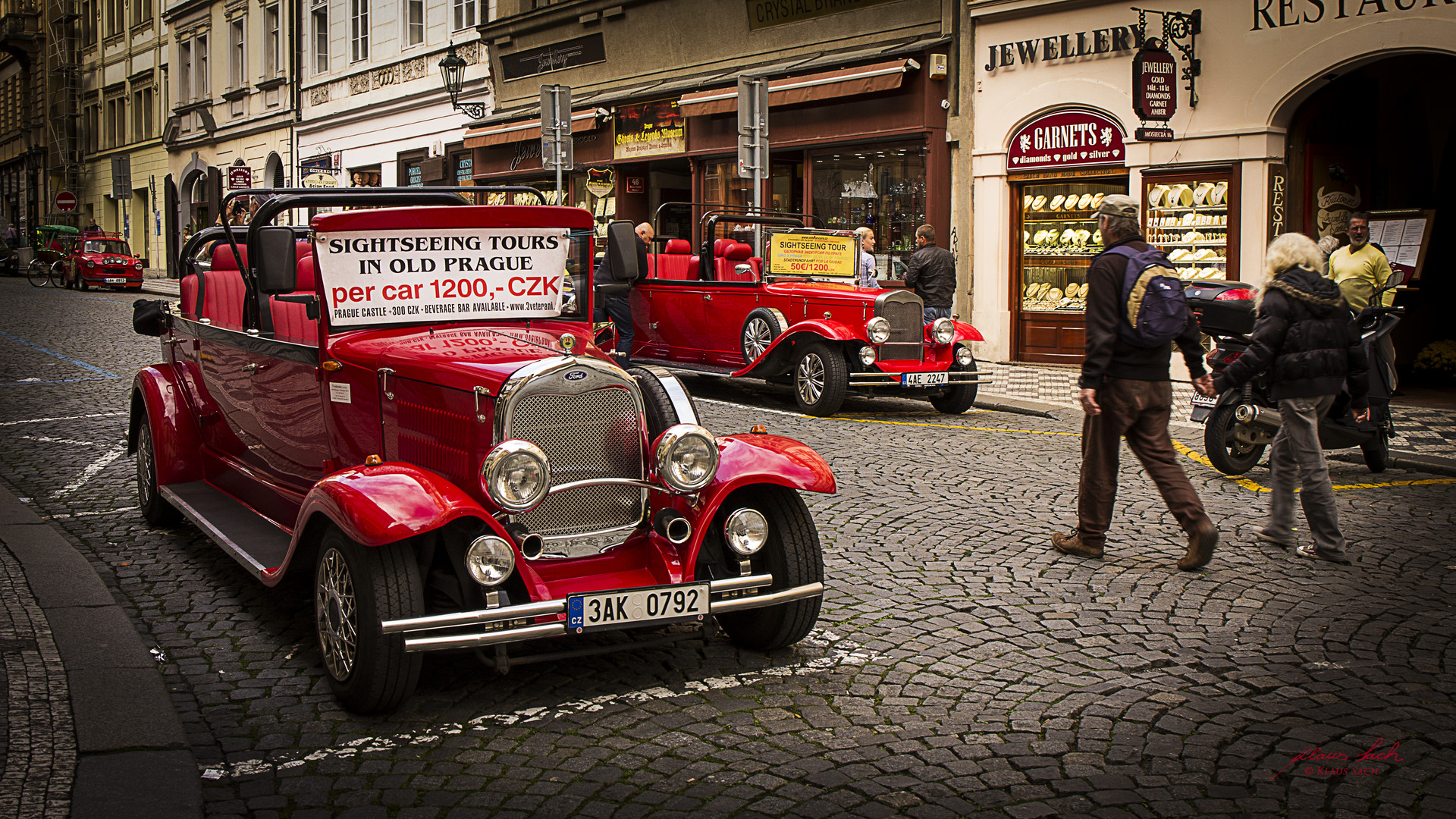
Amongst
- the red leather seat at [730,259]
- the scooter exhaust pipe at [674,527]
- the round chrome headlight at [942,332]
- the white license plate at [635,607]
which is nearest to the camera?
the white license plate at [635,607]

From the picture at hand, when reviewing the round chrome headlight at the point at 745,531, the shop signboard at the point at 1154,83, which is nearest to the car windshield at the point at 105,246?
the shop signboard at the point at 1154,83

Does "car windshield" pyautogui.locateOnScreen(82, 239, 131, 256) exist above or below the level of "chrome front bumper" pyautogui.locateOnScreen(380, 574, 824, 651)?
above

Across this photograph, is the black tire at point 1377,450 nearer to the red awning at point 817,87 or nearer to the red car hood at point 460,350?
the red car hood at point 460,350

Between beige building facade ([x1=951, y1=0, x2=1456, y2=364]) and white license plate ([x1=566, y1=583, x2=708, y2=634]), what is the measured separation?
33.2 ft

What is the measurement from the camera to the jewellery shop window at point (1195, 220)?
1405 centimetres

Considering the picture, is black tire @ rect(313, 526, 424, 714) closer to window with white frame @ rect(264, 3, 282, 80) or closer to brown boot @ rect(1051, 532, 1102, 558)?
brown boot @ rect(1051, 532, 1102, 558)

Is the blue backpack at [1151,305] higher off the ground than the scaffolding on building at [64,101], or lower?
lower

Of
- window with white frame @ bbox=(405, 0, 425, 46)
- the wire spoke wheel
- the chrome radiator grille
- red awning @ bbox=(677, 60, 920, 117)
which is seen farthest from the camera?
window with white frame @ bbox=(405, 0, 425, 46)

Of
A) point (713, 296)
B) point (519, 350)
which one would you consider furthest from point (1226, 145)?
point (519, 350)

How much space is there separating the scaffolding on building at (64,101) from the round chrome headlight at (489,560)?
187ft

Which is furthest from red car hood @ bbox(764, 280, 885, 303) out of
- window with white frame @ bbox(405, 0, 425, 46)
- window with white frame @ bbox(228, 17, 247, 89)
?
window with white frame @ bbox(228, 17, 247, 89)

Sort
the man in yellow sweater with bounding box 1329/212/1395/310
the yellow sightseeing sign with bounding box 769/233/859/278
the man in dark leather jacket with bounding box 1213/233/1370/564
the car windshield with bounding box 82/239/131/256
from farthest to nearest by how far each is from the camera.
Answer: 1. the car windshield with bounding box 82/239/131/256
2. the yellow sightseeing sign with bounding box 769/233/859/278
3. the man in yellow sweater with bounding box 1329/212/1395/310
4. the man in dark leather jacket with bounding box 1213/233/1370/564

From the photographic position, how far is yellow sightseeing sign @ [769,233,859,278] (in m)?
12.7

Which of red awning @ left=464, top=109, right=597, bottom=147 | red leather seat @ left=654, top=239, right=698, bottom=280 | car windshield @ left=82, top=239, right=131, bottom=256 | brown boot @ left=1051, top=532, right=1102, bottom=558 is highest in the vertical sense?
red awning @ left=464, top=109, right=597, bottom=147
